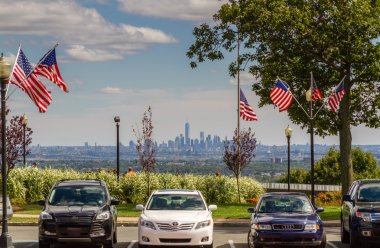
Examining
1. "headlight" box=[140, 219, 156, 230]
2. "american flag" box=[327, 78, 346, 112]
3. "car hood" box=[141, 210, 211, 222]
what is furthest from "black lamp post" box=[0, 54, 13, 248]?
"american flag" box=[327, 78, 346, 112]

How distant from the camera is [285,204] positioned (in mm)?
19984

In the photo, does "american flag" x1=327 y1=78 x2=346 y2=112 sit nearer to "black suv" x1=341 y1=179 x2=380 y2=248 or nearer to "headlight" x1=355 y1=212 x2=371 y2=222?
"black suv" x1=341 y1=179 x2=380 y2=248

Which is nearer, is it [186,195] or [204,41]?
[186,195]

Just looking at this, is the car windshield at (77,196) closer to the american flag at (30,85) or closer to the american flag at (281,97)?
the american flag at (30,85)

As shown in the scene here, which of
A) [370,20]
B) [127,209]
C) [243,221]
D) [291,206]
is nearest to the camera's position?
[291,206]

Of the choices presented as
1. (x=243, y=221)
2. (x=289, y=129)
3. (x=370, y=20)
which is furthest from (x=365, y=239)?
(x=289, y=129)

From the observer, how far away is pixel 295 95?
4047cm

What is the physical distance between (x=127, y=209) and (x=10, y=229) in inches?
342

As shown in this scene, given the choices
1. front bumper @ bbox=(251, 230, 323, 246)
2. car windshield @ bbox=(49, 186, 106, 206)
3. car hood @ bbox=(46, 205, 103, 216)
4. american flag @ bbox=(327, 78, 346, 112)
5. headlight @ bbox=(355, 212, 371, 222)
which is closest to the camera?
front bumper @ bbox=(251, 230, 323, 246)

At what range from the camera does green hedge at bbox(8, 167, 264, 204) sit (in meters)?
39.5

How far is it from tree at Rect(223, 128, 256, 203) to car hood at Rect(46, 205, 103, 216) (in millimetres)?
22849

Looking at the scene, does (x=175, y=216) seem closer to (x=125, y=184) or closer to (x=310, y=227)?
(x=310, y=227)

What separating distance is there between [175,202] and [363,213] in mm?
4846

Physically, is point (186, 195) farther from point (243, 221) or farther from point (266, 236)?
point (243, 221)
